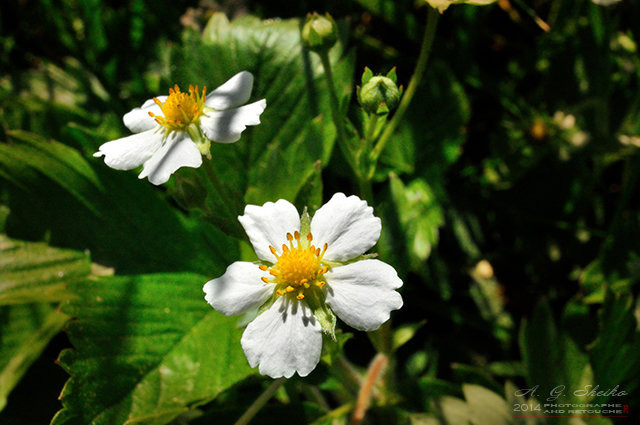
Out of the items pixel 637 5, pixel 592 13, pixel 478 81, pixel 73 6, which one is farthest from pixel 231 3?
pixel 637 5

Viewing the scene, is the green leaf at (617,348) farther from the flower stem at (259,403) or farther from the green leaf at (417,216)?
the flower stem at (259,403)

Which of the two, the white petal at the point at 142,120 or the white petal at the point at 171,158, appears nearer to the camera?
the white petal at the point at 171,158

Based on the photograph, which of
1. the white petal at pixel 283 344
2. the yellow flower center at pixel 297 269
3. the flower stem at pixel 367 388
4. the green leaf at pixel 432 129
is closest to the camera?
the white petal at pixel 283 344

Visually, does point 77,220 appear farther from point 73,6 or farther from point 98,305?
point 73,6

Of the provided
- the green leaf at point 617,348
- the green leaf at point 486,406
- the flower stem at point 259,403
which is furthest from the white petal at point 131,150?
the green leaf at point 617,348

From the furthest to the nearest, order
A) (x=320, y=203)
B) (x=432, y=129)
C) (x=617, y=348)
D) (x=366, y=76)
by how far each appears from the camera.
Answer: (x=432, y=129) < (x=617, y=348) < (x=320, y=203) < (x=366, y=76)

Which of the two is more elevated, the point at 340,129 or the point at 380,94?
the point at 380,94

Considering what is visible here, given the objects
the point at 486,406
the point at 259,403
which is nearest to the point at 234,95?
the point at 259,403

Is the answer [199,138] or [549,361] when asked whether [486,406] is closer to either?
[549,361]
